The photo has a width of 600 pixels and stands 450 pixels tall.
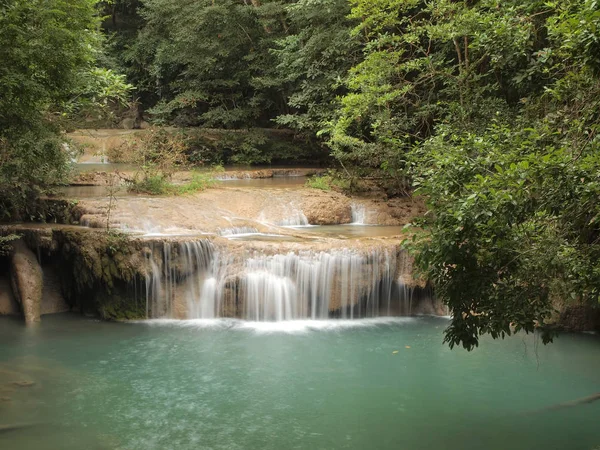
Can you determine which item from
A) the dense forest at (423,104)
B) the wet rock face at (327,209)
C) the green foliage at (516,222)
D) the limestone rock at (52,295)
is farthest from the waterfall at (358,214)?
the green foliage at (516,222)

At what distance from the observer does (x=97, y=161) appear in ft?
79.4

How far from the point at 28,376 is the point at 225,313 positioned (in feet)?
13.1

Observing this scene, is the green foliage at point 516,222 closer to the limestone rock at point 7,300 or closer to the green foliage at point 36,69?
the green foliage at point 36,69

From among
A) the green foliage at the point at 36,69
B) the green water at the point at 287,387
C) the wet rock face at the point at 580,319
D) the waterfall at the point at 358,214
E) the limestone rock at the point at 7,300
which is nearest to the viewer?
the green foliage at the point at 36,69

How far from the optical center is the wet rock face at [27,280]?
43.2 ft

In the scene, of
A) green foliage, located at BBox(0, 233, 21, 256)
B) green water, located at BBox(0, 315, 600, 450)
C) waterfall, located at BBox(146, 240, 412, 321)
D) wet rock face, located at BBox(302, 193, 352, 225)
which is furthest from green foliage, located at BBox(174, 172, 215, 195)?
green water, located at BBox(0, 315, 600, 450)

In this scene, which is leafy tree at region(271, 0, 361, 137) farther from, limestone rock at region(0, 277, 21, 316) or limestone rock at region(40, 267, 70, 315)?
limestone rock at region(0, 277, 21, 316)

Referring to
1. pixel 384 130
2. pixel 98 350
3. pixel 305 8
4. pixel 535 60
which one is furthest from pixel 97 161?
pixel 535 60

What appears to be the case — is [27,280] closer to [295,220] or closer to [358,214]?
[295,220]

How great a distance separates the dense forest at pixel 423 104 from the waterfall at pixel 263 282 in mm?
1912

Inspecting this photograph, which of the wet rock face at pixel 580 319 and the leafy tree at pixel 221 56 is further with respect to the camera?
the leafy tree at pixel 221 56

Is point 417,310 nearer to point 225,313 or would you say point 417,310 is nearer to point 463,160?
point 225,313

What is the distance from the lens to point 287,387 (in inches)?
405

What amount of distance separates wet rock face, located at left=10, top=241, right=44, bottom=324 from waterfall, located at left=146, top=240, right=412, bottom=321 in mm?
2131
